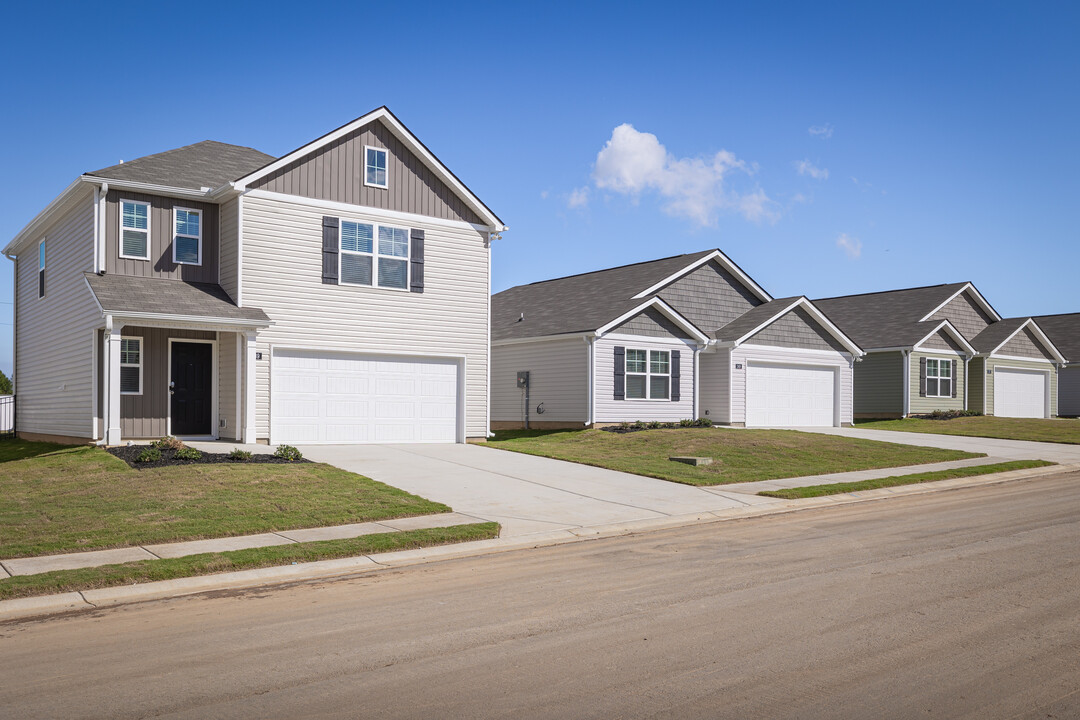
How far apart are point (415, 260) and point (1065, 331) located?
4178 centimetres

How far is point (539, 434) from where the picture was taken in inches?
1058

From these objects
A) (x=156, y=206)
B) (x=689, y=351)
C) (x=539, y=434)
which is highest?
(x=156, y=206)

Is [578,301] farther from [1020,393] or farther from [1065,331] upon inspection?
[1065,331]

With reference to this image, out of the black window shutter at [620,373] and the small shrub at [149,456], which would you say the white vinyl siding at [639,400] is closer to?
the black window shutter at [620,373]

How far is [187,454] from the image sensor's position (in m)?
15.5

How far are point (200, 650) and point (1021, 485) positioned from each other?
51.2ft

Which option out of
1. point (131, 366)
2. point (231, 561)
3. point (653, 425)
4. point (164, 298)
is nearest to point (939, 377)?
point (653, 425)

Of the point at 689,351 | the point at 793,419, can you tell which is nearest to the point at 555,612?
the point at 689,351

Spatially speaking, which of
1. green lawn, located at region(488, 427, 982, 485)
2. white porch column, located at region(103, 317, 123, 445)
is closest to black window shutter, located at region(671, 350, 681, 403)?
green lawn, located at region(488, 427, 982, 485)

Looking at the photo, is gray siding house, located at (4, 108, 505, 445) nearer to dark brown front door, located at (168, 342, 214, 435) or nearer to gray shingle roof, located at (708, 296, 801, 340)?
→ dark brown front door, located at (168, 342, 214, 435)

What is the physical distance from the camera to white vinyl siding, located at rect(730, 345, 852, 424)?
2892cm

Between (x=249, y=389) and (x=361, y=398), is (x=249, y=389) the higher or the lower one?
the higher one

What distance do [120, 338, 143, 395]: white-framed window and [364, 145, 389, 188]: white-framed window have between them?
6420 mm

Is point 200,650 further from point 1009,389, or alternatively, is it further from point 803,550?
point 1009,389
